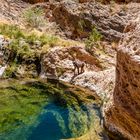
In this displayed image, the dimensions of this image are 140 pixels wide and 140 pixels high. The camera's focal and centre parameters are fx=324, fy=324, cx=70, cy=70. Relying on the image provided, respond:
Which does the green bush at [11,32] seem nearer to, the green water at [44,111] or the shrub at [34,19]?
the shrub at [34,19]

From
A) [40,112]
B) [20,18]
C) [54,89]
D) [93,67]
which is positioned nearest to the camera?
[40,112]

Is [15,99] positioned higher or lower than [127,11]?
lower

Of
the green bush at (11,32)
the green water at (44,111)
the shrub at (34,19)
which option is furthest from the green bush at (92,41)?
the shrub at (34,19)

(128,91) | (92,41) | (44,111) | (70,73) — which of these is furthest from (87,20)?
(128,91)

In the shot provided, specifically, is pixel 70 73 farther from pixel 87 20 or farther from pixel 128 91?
pixel 128 91

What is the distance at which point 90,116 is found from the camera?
725 inches

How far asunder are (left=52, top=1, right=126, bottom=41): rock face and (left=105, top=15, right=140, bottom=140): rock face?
25.9m

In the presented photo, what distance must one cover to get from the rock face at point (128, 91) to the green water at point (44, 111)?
2.84m

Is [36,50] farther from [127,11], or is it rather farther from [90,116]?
[127,11]

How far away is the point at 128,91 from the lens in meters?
12.4

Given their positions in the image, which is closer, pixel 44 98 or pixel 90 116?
pixel 90 116

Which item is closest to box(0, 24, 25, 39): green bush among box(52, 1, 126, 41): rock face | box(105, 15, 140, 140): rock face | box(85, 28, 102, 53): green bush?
box(85, 28, 102, 53): green bush

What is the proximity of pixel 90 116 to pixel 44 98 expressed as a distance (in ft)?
17.8

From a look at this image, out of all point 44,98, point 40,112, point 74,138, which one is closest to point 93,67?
point 44,98
